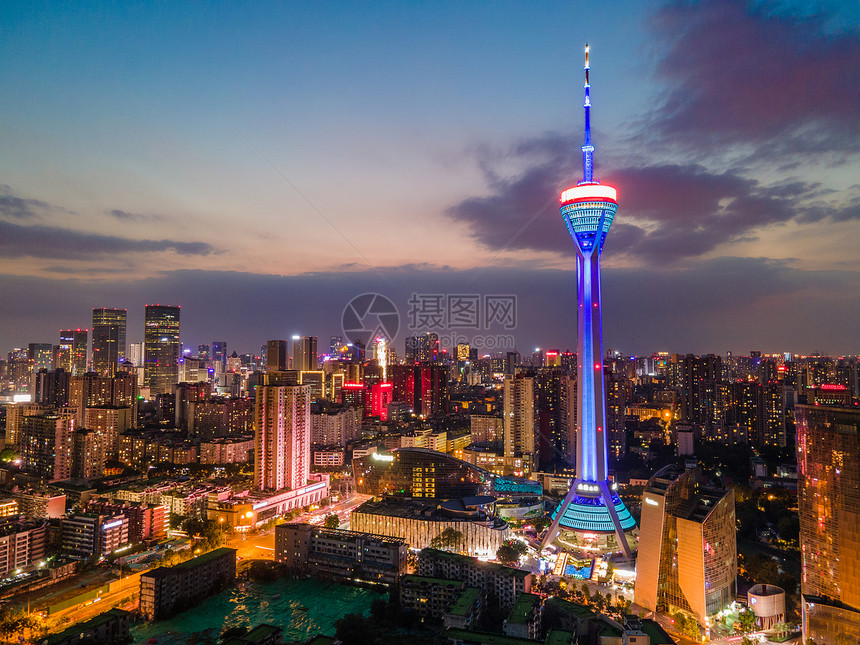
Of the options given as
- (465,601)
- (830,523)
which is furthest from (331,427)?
(830,523)

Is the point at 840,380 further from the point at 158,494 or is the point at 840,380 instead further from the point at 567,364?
the point at 158,494

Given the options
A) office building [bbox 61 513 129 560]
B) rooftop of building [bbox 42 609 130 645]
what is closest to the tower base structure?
rooftop of building [bbox 42 609 130 645]

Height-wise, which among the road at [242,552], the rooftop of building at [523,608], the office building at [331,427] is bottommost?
the road at [242,552]

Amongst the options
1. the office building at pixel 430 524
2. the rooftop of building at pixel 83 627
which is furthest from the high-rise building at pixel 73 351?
the rooftop of building at pixel 83 627

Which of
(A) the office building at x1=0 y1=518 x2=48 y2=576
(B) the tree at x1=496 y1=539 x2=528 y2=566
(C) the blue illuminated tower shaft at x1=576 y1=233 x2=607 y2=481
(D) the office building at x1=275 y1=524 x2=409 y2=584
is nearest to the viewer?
(D) the office building at x1=275 y1=524 x2=409 y2=584

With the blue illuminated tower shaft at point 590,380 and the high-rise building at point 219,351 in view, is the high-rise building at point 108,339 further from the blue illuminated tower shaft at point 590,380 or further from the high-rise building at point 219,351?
the blue illuminated tower shaft at point 590,380

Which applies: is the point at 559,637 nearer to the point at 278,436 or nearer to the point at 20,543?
the point at 278,436

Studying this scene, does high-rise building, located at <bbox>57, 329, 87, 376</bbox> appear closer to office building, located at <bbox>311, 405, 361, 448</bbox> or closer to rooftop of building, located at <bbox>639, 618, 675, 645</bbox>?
office building, located at <bbox>311, 405, 361, 448</bbox>
